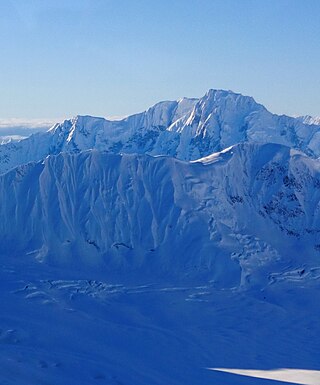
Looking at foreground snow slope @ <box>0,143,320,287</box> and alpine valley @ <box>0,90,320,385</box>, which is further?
foreground snow slope @ <box>0,143,320,287</box>

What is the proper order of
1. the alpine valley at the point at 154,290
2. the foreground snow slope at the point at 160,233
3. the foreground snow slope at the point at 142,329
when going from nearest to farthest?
1. the foreground snow slope at the point at 142,329
2. the alpine valley at the point at 154,290
3. the foreground snow slope at the point at 160,233

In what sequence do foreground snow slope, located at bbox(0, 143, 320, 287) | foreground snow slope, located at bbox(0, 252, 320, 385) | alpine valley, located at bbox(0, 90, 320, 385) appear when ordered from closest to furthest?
foreground snow slope, located at bbox(0, 252, 320, 385), alpine valley, located at bbox(0, 90, 320, 385), foreground snow slope, located at bbox(0, 143, 320, 287)

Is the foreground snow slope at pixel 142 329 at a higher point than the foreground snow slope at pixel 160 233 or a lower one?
lower

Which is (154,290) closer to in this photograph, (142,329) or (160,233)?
(160,233)

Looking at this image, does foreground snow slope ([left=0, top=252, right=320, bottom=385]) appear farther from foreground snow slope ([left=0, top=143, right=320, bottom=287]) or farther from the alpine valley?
foreground snow slope ([left=0, top=143, right=320, bottom=287])

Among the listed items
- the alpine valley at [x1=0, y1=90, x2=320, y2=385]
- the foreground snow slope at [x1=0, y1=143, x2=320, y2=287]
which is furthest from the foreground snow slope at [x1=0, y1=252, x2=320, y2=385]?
the foreground snow slope at [x1=0, y1=143, x2=320, y2=287]

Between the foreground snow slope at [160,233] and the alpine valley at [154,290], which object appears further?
the foreground snow slope at [160,233]

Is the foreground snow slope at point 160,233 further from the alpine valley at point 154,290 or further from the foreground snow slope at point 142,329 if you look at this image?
the foreground snow slope at point 142,329

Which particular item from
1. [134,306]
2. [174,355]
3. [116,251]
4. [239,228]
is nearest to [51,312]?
[134,306]

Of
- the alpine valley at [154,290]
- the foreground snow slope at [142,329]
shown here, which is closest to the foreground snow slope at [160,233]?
the alpine valley at [154,290]

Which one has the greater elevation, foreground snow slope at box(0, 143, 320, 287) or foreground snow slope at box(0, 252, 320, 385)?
foreground snow slope at box(0, 143, 320, 287)

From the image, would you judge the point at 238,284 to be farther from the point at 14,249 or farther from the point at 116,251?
the point at 14,249
